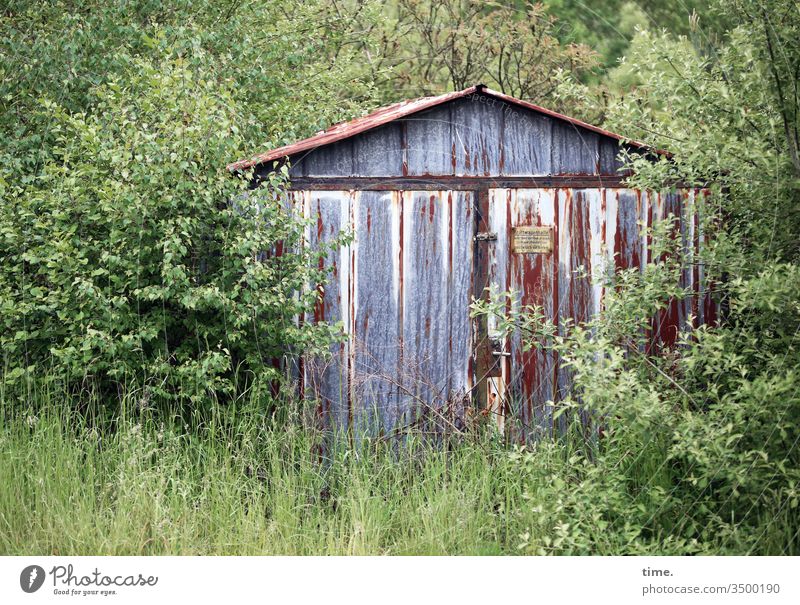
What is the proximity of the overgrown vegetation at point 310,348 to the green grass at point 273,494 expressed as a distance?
24 mm

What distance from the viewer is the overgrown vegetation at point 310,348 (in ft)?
15.7

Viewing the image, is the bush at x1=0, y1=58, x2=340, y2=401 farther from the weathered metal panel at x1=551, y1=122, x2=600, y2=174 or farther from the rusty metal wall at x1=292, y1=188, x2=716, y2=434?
the weathered metal panel at x1=551, y1=122, x2=600, y2=174

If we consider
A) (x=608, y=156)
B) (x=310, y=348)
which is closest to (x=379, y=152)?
(x=310, y=348)

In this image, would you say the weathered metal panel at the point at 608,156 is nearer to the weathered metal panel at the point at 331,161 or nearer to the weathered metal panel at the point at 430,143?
the weathered metal panel at the point at 430,143

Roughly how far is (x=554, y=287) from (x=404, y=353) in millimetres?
1251

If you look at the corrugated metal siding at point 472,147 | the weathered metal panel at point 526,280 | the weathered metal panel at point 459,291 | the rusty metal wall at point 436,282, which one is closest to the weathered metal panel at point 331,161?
the corrugated metal siding at point 472,147

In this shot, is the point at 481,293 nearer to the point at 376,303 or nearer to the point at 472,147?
the point at 376,303

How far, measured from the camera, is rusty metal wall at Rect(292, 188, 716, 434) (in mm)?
6387


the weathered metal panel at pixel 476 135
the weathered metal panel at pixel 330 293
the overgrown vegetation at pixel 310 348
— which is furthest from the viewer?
the weathered metal panel at pixel 476 135

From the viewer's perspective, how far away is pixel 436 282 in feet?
21.1

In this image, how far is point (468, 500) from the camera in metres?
5.23

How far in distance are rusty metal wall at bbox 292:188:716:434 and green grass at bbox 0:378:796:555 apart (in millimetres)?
482

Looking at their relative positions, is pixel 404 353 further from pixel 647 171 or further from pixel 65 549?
pixel 65 549

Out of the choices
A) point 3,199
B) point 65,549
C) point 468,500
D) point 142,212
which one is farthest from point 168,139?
point 468,500
